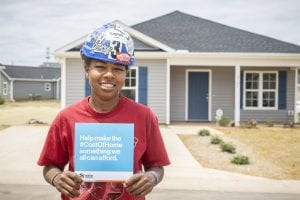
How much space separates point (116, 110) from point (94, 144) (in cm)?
22

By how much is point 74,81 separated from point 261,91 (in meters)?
7.99

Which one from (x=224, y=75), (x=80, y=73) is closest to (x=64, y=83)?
(x=80, y=73)

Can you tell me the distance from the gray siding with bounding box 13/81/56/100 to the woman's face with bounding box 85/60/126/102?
50885 mm

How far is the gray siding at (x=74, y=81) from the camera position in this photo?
1665cm

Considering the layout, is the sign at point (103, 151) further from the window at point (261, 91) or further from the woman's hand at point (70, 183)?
the window at point (261, 91)

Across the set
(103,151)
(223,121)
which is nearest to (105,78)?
(103,151)

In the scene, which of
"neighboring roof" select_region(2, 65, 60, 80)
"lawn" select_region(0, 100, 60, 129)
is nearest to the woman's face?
"lawn" select_region(0, 100, 60, 129)

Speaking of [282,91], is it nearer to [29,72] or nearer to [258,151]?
[258,151]

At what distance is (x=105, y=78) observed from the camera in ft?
6.66

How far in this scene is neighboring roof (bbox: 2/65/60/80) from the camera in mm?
50719

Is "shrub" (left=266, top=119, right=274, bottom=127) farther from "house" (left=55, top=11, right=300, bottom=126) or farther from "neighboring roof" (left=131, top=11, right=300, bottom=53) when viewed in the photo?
"neighboring roof" (left=131, top=11, right=300, bottom=53)

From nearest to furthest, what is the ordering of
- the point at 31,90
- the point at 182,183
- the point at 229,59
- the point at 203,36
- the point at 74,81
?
1. the point at 182,183
2. the point at 74,81
3. the point at 229,59
4. the point at 203,36
5. the point at 31,90

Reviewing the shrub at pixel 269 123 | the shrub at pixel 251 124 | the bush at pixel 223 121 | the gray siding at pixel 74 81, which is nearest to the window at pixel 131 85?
the gray siding at pixel 74 81

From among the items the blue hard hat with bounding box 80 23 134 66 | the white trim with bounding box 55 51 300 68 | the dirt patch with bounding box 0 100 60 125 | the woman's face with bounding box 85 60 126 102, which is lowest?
the dirt patch with bounding box 0 100 60 125
